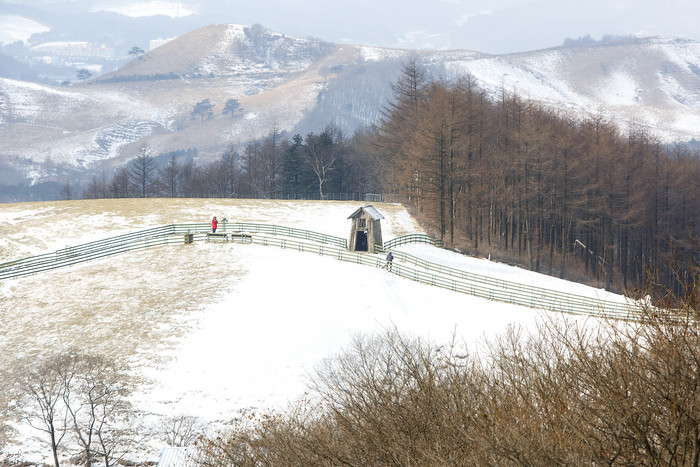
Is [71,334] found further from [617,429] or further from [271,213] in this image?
[271,213]

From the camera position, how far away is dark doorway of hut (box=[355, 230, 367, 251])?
4291 centimetres

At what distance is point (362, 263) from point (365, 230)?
445 cm

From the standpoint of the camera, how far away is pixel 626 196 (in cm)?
5500

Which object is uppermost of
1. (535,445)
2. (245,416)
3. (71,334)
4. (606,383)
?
(606,383)

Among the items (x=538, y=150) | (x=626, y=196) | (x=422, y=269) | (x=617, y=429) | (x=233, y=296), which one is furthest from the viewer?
(x=626, y=196)

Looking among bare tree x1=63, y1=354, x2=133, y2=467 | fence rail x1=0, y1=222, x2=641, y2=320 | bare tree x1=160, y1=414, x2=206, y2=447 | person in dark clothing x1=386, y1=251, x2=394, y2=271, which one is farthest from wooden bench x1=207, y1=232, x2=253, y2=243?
bare tree x1=160, y1=414, x2=206, y2=447

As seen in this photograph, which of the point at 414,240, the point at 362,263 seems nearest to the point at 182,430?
the point at 362,263

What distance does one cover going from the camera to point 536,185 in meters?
49.6

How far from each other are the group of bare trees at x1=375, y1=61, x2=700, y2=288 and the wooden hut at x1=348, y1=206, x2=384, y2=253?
859cm

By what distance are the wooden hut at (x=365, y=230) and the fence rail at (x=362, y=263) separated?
120 cm

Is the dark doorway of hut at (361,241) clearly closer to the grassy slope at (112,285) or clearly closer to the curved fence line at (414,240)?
the curved fence line at (414,240)

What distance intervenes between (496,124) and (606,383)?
175 ft

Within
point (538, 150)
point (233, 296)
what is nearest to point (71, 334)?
point (233, 296)

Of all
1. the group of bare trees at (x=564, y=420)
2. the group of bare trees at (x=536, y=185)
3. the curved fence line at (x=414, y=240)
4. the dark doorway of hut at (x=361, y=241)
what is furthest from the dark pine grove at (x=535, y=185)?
the group of bare trees at (x=564, y=420)
